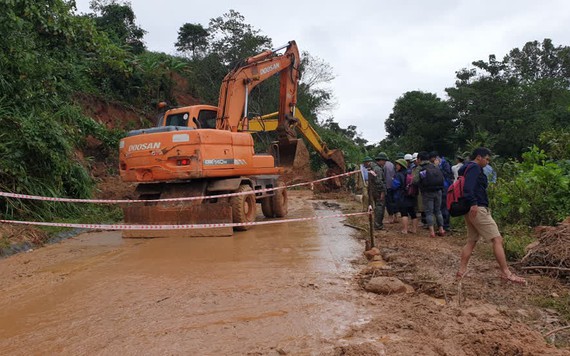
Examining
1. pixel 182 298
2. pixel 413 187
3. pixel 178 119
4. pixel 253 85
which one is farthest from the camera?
pixel 253 85

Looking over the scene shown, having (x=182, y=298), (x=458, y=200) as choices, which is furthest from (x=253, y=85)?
(x=182, y=298)

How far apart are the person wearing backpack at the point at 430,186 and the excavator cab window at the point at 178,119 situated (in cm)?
479

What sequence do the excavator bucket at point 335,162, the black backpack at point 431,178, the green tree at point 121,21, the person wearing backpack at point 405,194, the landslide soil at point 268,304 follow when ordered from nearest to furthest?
the landslide soil at point 268,304 → the black backpack at point 431,178 → the person wearing backpack at point 405,194 → the excavator bucket at point 335,162 → the green tree at point 121,21

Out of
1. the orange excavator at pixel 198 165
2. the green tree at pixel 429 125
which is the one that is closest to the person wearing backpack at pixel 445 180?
the orange excavator at pixel 198 165

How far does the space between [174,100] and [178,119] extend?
1656 centimetres

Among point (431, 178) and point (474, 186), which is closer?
point (474, 186)

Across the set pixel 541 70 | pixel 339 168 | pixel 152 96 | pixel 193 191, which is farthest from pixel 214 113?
pixel 541 70

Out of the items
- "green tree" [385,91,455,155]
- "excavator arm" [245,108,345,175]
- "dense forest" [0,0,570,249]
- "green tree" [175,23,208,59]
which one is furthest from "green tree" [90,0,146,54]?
"green tree" [385,91,455,155]

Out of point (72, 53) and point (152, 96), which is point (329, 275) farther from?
point (152, 96)

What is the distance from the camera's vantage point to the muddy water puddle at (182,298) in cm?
358

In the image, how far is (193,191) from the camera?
9.00 metres

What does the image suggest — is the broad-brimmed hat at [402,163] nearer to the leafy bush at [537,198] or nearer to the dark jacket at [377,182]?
the dark jacket at [377,182]

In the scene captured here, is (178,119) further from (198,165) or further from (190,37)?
(190,37)

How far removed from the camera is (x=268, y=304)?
14.4 ft
